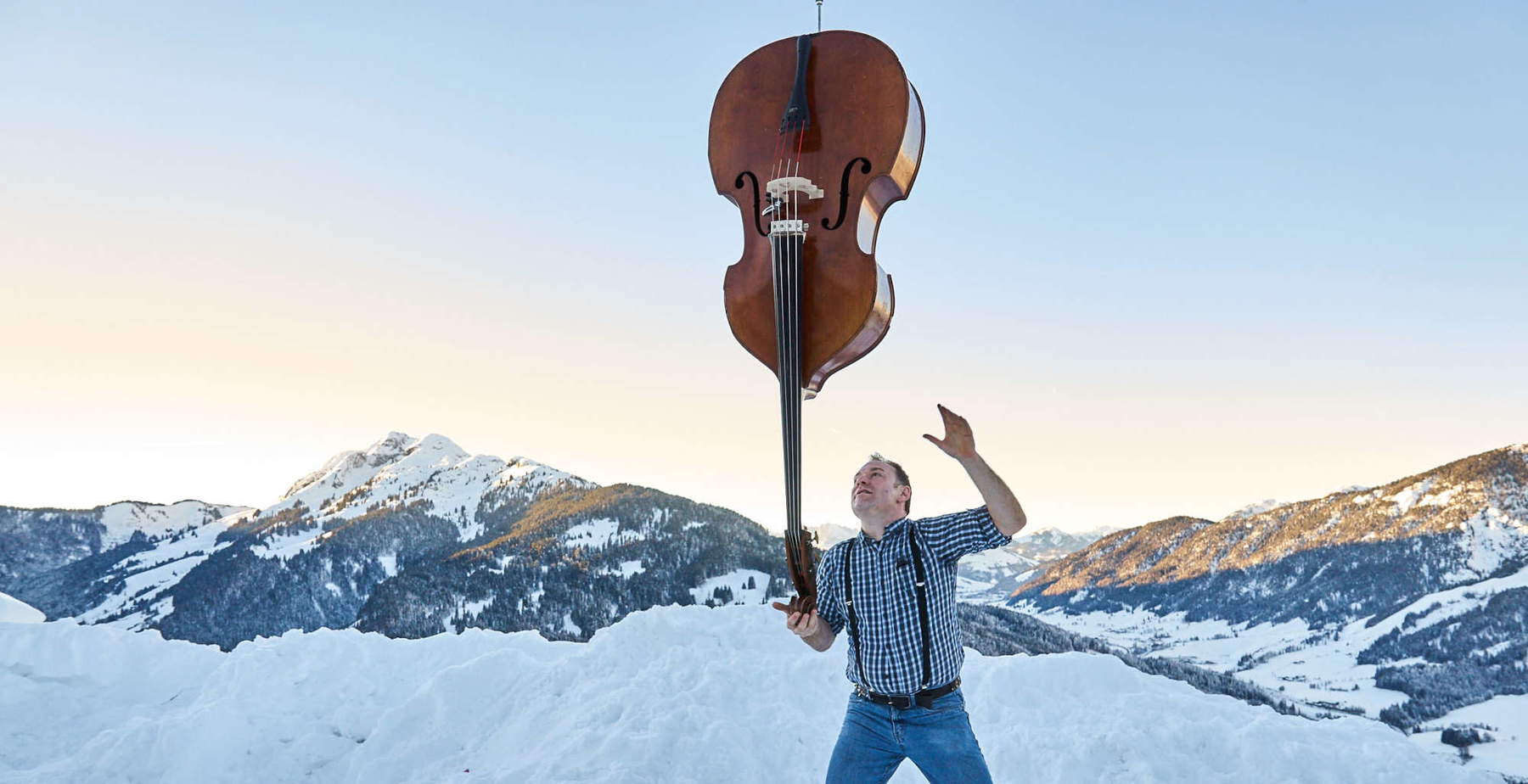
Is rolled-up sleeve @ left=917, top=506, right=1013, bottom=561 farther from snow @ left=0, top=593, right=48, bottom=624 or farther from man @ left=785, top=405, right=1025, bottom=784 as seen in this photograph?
snow @ left=0, top=593, right=48, bottom=624

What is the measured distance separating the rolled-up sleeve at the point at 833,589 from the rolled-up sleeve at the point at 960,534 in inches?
14.4

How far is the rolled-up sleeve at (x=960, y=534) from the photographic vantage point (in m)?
3.15

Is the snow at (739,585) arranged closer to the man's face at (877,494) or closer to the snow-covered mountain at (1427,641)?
the snow-covered mountain at (1427,641)

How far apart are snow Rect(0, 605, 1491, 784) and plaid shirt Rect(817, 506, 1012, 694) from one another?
14.0 ft

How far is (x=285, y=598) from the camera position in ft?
594

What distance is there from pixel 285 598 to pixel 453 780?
204040 millimetres

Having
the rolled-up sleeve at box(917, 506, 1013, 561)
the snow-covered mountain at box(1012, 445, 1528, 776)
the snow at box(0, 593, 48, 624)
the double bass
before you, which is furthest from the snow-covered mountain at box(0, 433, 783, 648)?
the double bass

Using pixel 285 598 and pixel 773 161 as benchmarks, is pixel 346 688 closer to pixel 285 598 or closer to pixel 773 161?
pixel 773 161

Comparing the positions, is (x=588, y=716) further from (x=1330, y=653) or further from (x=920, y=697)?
A: (x=1330, y=653)

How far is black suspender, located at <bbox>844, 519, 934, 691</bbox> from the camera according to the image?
128 inches

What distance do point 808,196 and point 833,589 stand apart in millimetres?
1577

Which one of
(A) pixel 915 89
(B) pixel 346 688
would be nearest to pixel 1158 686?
(A) pixel 915 89

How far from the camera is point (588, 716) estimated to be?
25.8ft

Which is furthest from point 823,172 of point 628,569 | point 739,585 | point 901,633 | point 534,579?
point 534,579
